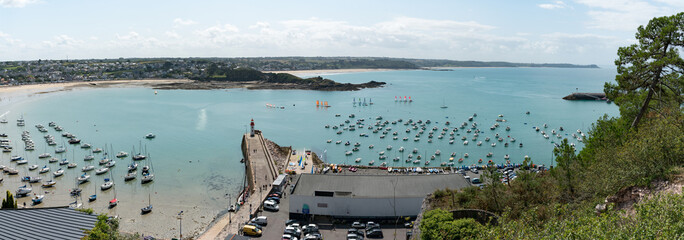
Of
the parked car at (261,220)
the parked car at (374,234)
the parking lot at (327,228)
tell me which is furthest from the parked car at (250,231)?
the parked car at (374,234)

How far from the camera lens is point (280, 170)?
97.1 ft

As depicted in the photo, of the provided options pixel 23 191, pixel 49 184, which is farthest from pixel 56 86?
pixel 23 191

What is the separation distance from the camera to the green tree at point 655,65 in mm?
12344

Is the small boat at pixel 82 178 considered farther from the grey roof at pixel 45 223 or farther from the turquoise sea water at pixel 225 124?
the grey roof at pixel 45 223

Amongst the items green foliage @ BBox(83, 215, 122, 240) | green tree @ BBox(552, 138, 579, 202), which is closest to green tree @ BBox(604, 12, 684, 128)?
green tree @ BBox(552, 138, 579, 202)

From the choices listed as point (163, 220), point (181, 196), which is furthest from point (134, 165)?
point (163, 220)

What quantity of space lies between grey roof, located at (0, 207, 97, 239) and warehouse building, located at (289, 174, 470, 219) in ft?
28.9

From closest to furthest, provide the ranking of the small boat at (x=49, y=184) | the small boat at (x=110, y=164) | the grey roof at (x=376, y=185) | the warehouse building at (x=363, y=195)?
the warehouse building at (x=363, y=195) → the grey roof at (x=376, y=185) → the small boat at (x=49, y=184) → the small boat at (x=110, y=164)

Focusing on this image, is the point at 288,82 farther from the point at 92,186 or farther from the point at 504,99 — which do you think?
the point at 92,186

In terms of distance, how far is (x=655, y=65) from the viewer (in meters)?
12.4

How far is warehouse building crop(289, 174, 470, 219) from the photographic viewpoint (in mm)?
18875

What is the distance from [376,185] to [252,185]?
10050 millimetres

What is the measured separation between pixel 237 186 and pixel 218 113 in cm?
3491

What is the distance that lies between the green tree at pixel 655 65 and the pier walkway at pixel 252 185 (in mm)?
16846
